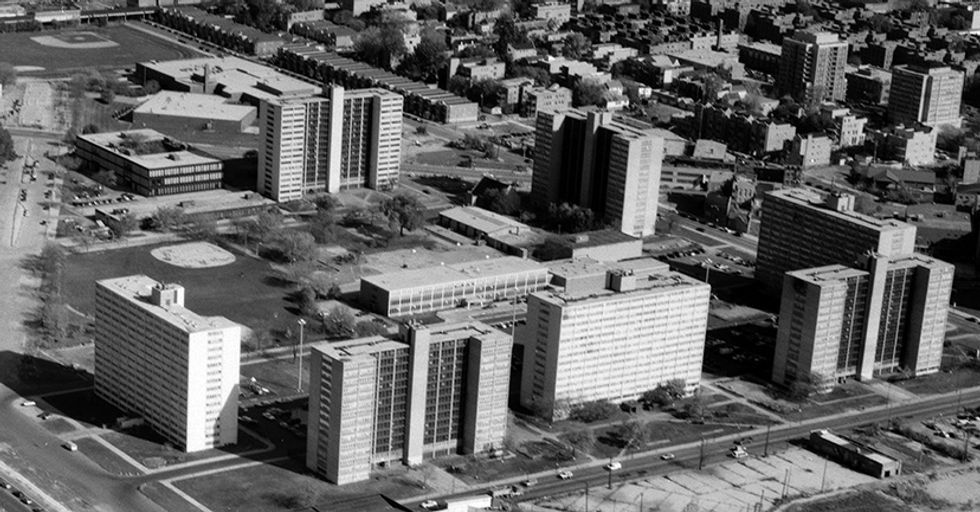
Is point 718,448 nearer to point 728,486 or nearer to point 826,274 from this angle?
point 728,486

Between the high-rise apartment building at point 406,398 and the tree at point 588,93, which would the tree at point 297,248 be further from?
the tree at point 588,93

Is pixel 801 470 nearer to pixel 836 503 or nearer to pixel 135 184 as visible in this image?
pixel 836 503

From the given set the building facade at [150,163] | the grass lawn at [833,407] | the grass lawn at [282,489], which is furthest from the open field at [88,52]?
the grass lawn at [833,407]

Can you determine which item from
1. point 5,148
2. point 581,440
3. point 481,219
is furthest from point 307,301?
point 5,148

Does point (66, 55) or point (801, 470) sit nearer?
point (801, 470)

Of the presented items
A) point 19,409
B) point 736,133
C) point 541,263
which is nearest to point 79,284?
point 19,409

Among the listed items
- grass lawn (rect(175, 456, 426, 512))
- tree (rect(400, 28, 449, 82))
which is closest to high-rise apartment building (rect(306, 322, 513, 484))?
grass lawn (rect(175, 456, 426, 512))
